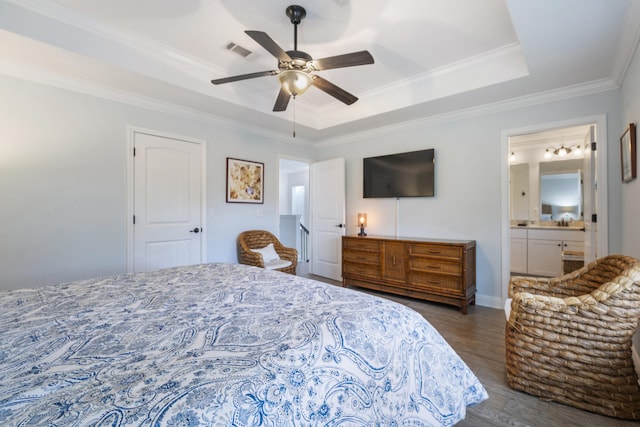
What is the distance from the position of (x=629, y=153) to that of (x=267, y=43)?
2.83m

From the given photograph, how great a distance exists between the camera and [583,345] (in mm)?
1670

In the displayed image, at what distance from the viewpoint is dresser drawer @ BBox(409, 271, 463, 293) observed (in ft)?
10.7

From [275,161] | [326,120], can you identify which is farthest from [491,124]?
[275,161]

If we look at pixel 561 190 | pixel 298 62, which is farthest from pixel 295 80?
Result: pixel 561 190

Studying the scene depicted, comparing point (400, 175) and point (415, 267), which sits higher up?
point (400, 175)

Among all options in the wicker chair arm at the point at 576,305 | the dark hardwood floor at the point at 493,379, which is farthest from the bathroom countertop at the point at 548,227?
the wicker chair arm at the point at 576,305

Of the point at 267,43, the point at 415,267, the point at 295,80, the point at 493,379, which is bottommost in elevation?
the point at 493,379

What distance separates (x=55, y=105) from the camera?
2.71m

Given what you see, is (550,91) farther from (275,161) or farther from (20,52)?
(20,52)

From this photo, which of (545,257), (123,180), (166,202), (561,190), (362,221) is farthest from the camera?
(561,190)

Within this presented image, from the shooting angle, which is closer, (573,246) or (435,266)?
(435,266)

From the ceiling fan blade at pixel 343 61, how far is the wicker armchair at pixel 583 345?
73.6 inches

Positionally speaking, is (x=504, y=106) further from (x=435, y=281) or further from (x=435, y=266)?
(x=435, y=281)

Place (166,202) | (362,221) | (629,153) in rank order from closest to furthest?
(629,153), (166,202), (362,221)
